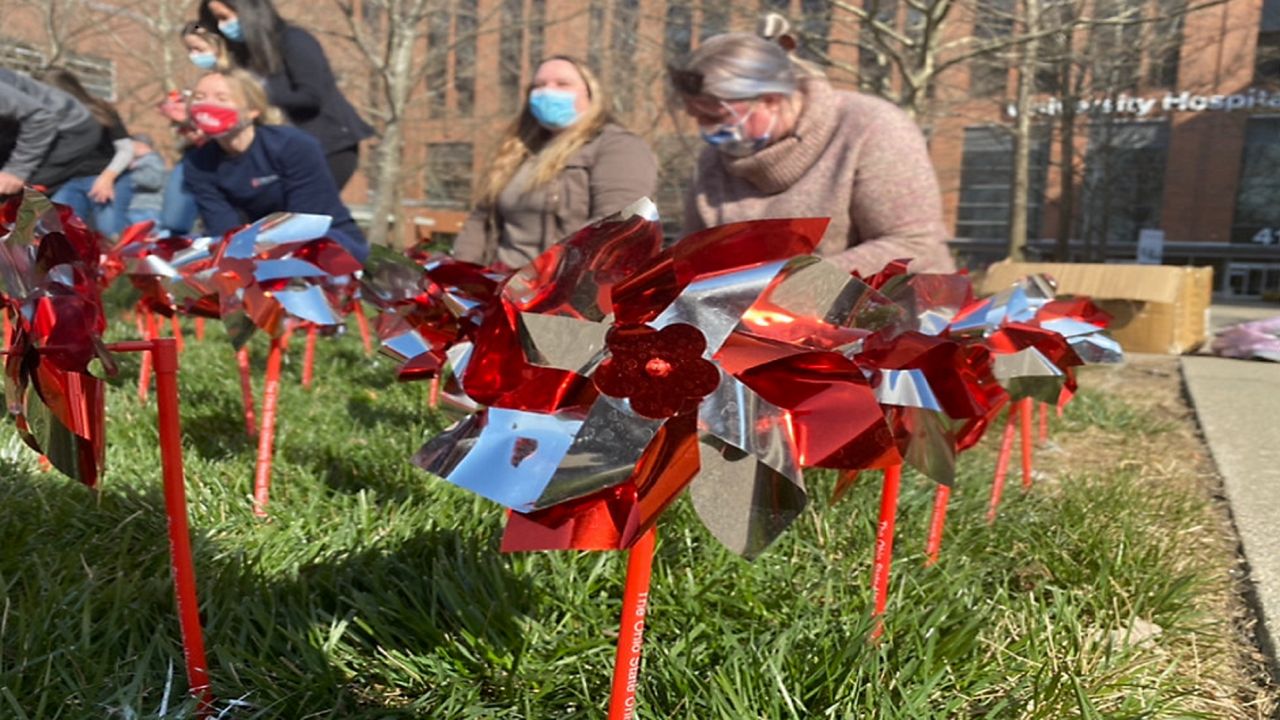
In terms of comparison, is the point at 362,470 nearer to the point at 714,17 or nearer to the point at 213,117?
the point at 213,117

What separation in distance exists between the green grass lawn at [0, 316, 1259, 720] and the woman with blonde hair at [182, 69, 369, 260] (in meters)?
1.32

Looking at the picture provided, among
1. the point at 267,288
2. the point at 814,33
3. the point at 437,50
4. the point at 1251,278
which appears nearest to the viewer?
the point at 267,288

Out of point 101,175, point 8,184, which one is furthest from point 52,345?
point 101,175

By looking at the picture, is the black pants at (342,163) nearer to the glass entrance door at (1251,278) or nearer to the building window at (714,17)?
the building window at (714,17)

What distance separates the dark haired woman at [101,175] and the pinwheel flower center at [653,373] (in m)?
4.36

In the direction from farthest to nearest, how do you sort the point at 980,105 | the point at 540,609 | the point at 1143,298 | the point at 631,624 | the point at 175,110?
the point at 980,105 → the point at 1143,298 → the point at 175,110 → the point at 540,609 → the point at 631,624

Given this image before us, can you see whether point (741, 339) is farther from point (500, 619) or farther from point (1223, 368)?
point (1223, 368)

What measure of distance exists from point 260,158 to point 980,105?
2181 centimetres

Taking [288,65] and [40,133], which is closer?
[40,133]

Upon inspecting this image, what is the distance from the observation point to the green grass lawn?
5.13ft

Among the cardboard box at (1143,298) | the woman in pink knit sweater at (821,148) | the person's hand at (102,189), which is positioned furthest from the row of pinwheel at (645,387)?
the cardboard box at (1143,298)

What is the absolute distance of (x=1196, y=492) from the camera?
313cm

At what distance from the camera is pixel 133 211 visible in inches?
282

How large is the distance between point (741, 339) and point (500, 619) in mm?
888
